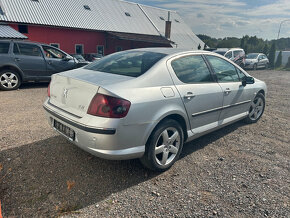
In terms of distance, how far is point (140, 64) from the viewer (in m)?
2.95

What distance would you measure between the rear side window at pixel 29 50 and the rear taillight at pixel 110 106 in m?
6.70

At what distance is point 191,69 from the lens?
322 cm

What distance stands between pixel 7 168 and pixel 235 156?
3.30 meters

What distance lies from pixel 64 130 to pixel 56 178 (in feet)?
1.97

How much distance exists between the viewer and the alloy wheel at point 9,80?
723 centimetres

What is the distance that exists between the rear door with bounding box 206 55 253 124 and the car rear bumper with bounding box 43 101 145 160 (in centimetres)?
192

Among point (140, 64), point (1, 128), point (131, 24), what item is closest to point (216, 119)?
point (140, 64)

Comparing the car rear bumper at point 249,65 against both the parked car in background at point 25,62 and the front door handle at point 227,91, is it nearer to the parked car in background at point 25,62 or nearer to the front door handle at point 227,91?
the parked car in background at point 25,62

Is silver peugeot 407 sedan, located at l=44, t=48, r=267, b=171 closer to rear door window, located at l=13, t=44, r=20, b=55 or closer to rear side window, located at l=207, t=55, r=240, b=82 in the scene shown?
rear side window, located at l=207, t=55, r=240, b=82

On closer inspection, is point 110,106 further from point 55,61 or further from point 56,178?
point 55,61

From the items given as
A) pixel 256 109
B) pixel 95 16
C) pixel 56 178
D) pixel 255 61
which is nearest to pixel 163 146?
pixel 56 178

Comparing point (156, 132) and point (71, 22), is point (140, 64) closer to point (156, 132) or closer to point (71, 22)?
point (156, 132)

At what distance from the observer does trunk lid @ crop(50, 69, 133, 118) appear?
2.43 meters

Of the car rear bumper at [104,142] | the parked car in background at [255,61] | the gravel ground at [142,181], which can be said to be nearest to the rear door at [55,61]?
the gravel ground at [142,181]
